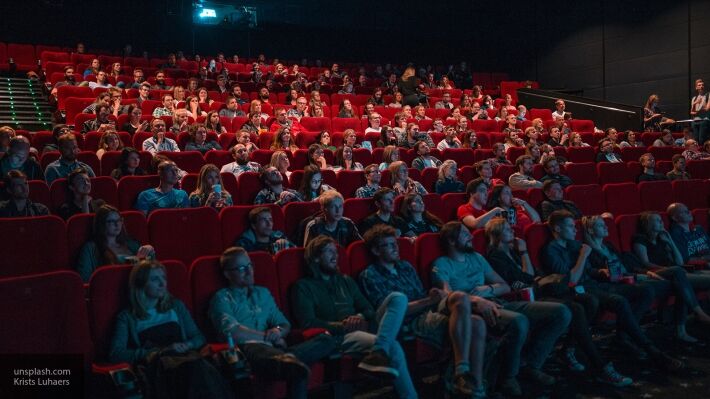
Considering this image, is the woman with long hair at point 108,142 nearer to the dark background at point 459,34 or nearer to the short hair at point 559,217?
the short hair at point 559,217

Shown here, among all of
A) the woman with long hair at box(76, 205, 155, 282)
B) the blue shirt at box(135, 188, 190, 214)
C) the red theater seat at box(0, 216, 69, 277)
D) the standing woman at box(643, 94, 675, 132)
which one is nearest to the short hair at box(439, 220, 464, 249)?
the woman with long hair at box(76, 205, 155, 282)

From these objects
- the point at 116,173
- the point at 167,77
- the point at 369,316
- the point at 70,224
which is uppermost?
the point at 167,77

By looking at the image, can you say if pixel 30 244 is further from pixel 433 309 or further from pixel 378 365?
pixel 433 309

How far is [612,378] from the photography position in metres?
1.86

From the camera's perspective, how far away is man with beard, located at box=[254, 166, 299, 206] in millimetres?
2607

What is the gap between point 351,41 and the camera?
825cm

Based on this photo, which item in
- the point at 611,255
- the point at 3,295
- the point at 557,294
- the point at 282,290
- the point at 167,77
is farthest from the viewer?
the point at 167,77

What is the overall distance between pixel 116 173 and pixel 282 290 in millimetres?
1208

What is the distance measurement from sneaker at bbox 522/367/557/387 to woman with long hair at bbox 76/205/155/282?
117 cm

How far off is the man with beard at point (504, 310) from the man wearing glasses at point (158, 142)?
5.87 ft

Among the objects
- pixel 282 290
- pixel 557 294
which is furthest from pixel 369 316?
pixel 557 294

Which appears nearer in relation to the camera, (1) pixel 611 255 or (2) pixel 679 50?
(1) pixel 611 255

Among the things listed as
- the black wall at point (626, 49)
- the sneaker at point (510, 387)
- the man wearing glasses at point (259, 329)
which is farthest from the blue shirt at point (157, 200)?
the black wall at point (626, 49)

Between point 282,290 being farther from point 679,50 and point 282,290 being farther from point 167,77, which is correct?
point 679,50
